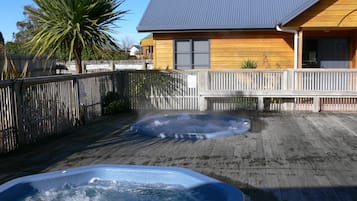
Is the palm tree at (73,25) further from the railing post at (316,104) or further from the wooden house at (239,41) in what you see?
the railing post at (316,104)

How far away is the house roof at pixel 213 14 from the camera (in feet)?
44.7

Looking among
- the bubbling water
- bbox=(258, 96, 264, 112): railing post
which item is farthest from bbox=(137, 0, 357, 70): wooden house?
the bubbling water

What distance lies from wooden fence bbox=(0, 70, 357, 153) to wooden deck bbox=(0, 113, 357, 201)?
78cm

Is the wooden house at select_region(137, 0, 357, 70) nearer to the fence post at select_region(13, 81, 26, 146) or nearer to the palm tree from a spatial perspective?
the palm tree

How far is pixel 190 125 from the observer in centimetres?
1045

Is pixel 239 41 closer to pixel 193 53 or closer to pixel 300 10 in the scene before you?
pixel 193 53

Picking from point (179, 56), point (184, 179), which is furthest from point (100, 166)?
point (179, 56)

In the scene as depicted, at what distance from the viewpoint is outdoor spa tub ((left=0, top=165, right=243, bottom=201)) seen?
5133 mm

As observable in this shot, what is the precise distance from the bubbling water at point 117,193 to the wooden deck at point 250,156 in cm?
59

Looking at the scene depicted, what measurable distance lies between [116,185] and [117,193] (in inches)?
6.9

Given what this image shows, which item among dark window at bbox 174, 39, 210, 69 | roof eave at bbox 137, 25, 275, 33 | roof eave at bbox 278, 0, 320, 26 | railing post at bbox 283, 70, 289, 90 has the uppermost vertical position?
roof eave at bbox 278, 0, 320, 26

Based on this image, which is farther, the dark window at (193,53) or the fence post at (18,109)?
the dark window at (193,53)

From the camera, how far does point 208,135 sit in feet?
26.6

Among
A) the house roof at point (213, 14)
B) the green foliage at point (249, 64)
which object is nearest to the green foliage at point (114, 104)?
the house roof at point (213, 14)
